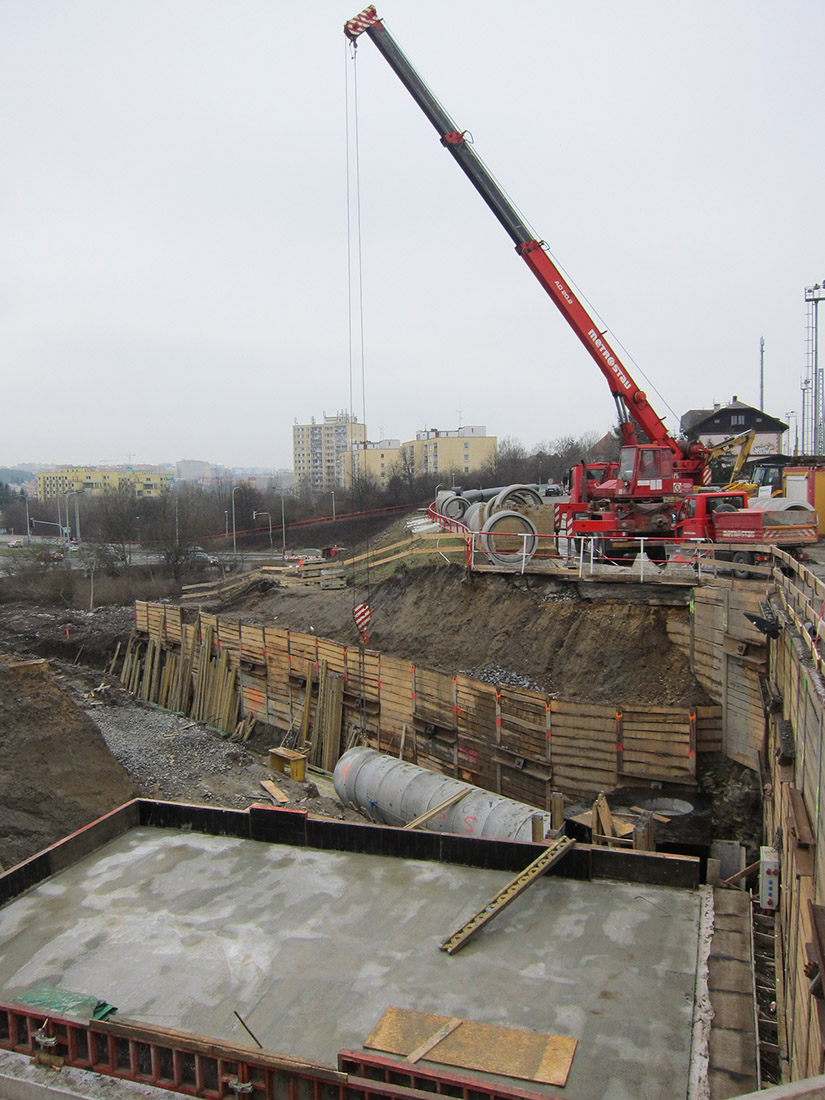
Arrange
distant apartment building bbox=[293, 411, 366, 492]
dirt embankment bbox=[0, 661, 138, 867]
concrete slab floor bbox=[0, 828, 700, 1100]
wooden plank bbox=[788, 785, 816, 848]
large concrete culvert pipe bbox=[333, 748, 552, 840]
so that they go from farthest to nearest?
distant apartment building bbox=[293, 411, 366, 492], dirt embankment bbox=[0, 661, 138, 867], large concrete culvert pipe bbox=[333, 748, 552, 840], wooden plank bbox=[788, 785, 816, 848], concrete slab floor bbox=[0, 828, 700, 1100]

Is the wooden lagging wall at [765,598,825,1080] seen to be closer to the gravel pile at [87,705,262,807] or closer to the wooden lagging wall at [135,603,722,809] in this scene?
the wooden lagging wall at [135,603,722,809]

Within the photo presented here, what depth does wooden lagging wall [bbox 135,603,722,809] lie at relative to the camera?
12562mm

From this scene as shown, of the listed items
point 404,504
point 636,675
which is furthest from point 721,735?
A: point 404,504

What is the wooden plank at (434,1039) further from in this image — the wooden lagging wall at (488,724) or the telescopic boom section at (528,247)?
the telescopic boom section at (528,247)

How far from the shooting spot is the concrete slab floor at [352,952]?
522 centimetres

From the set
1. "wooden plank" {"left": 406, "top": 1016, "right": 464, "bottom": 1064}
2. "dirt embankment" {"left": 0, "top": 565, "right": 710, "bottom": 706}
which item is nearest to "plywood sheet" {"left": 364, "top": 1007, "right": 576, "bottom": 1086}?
"wooden plank" {"left": 406, "top": 1016, "right": 464, "bottom": 1064}

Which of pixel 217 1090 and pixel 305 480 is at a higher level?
pixel 305 480

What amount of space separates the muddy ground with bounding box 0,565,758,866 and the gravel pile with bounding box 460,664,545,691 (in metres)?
0.06

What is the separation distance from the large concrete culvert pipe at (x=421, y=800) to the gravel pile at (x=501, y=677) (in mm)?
2855

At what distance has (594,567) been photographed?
16844 millimetres

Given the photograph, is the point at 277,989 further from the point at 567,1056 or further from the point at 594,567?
the point at 594,567

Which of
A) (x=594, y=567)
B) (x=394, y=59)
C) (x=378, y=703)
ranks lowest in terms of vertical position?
(x=378, y=703)

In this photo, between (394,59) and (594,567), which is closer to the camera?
(594,567)

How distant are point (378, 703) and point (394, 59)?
57.2 feet
